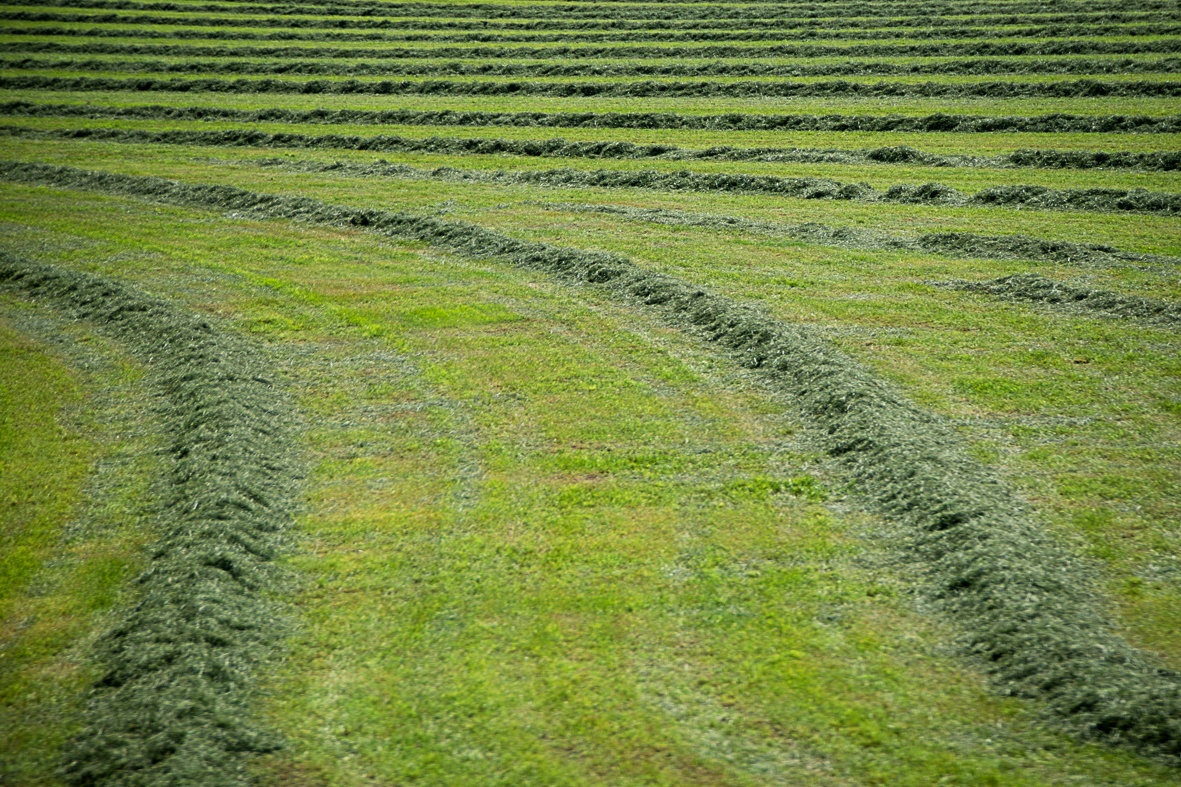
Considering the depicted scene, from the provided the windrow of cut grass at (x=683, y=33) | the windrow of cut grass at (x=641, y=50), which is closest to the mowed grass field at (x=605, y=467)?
the windrow of cut grass at (x=641, y=50)

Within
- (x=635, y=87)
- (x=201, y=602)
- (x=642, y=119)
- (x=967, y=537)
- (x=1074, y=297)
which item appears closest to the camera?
(x=201, y=602)

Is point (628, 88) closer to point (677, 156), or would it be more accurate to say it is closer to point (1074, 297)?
point (677, 156)

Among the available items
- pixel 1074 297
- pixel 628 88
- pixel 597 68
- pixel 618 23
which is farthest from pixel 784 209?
pixel 618 23

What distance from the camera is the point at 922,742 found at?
7246 millimetres

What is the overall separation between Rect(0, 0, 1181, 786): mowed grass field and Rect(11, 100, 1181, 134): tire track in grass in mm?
426

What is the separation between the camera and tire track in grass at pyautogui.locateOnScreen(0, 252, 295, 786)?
275 inches

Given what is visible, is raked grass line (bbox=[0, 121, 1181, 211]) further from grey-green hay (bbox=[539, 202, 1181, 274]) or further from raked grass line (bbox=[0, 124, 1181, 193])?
grey-green hay (bbox=[539, 202, 1181, 274])

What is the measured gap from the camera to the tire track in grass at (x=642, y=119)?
29.6 meters

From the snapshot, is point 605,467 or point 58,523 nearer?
point 58,523

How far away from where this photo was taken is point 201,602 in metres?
8.55

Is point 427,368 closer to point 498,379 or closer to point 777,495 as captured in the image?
point 498,379

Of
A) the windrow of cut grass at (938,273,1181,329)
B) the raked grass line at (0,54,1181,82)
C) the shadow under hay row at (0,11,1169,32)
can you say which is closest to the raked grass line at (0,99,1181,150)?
the raked grass line at (0,54,1181,82)

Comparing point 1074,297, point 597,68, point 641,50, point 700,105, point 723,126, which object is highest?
point 641,50

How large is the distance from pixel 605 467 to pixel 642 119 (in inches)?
1001
